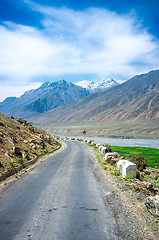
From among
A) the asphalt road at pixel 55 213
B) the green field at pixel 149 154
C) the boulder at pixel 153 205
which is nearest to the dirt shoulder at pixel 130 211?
the boulder at pixel 153 205

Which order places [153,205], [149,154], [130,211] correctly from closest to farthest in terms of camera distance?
[153,205] < [130,211] < [149,154]

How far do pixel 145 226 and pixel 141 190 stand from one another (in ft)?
11.4

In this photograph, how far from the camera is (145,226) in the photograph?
18.3 feet

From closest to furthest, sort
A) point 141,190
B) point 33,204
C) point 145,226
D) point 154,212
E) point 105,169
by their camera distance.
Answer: point 145,226, point 154,212, point 33,204, point 141,190, point 105,169

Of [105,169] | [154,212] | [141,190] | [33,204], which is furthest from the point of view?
[105,169]

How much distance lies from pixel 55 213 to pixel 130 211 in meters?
2.66

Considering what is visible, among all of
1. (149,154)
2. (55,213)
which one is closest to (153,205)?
(55,213)

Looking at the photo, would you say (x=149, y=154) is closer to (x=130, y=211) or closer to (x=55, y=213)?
(x=130, y=211)

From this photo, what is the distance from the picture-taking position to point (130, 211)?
6637mm

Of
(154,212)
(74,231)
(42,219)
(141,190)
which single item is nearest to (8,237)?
(42,219)

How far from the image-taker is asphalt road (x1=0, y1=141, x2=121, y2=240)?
4.91 m

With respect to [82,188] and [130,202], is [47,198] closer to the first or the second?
[82,188]

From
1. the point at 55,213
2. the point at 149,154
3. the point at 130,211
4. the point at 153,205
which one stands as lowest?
the point at 149,154

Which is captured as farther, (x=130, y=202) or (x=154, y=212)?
(x=130, y=202)
